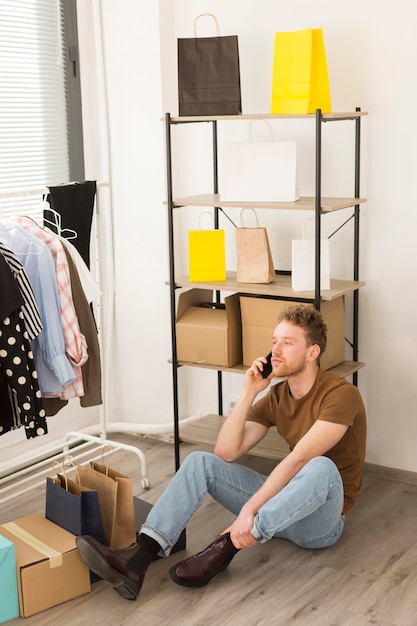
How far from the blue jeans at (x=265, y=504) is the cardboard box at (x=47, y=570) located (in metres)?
0.24

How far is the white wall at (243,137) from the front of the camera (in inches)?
132

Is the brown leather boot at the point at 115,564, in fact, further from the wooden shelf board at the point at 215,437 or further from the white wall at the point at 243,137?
the white wall at the point at 243,137

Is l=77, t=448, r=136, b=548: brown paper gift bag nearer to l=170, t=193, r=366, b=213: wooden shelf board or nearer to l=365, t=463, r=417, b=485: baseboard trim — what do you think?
l=170, t=193, r=366, b=213: wooden shelf board

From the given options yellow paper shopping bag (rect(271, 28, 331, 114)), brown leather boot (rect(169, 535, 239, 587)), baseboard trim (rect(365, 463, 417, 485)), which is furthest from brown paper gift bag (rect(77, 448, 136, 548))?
yellow paper shopping bag (rect(271, 28, 331, 114))

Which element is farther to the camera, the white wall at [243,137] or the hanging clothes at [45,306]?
the white wall at [243,137]

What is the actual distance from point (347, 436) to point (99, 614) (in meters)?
0.97

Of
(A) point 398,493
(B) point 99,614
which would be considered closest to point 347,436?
(A) point 398,493

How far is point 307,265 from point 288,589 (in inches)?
44.9

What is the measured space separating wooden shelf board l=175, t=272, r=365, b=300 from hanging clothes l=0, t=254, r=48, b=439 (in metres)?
0.86

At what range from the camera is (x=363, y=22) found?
334cm

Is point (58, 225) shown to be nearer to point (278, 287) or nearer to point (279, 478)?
point (278, 287)

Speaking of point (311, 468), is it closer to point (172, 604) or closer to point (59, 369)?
point (172, 604)

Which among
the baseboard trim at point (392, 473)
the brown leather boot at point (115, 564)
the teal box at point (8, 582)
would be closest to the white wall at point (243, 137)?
the baseboard trim at point (392, 473)

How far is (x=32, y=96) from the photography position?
12.6 feet
